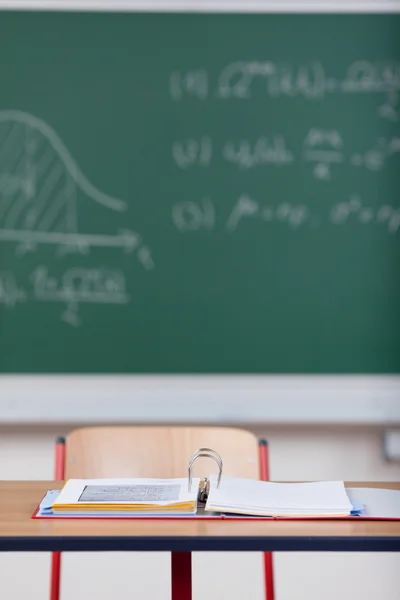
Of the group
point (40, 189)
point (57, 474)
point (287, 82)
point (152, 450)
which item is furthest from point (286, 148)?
point (57, 474)

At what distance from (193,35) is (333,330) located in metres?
1.09

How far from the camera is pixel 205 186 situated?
2.51 meters

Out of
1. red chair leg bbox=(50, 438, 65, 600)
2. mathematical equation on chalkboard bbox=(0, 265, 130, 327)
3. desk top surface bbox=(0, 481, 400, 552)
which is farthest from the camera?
mathematical equation on chalkboard bbox=(0, 265, 130, 327)

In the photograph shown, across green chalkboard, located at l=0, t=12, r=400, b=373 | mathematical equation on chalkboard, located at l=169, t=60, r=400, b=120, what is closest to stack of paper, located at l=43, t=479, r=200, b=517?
green chalkboard, located at l=0, t=12, r=400, b=373

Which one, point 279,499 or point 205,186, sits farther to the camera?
point 205,186

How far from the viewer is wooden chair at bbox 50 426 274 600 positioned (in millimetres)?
1876

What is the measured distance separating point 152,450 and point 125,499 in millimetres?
598

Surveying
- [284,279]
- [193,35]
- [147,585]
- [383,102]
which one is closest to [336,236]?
[284,279]

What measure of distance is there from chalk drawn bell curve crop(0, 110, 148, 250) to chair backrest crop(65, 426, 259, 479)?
31.2 inches

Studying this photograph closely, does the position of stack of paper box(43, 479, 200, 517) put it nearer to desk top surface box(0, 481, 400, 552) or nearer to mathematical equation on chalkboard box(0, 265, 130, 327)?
desk top surface box(0, 481, 400, 552)

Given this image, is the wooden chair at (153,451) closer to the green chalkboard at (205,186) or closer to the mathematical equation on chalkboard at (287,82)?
the green chalkboard at (205,186)

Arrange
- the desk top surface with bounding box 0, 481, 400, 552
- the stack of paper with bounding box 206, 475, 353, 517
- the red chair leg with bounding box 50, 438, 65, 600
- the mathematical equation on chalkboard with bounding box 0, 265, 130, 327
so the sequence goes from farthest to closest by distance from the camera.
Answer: the mathematical equation on chalkboard with bounding box 0, 265, 130, 327
the red chair leg with bounding box 50, 438, 65, 600
the stack of paper with bounding box 206, 475, 353, 517
the desk top surface with bounding box 0, 481, 400, 552

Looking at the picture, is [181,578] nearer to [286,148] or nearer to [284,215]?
[284,215]

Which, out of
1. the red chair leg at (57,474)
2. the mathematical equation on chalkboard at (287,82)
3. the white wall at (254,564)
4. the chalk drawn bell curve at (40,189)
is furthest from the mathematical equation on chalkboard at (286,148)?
the red chair leg at (57,474)
